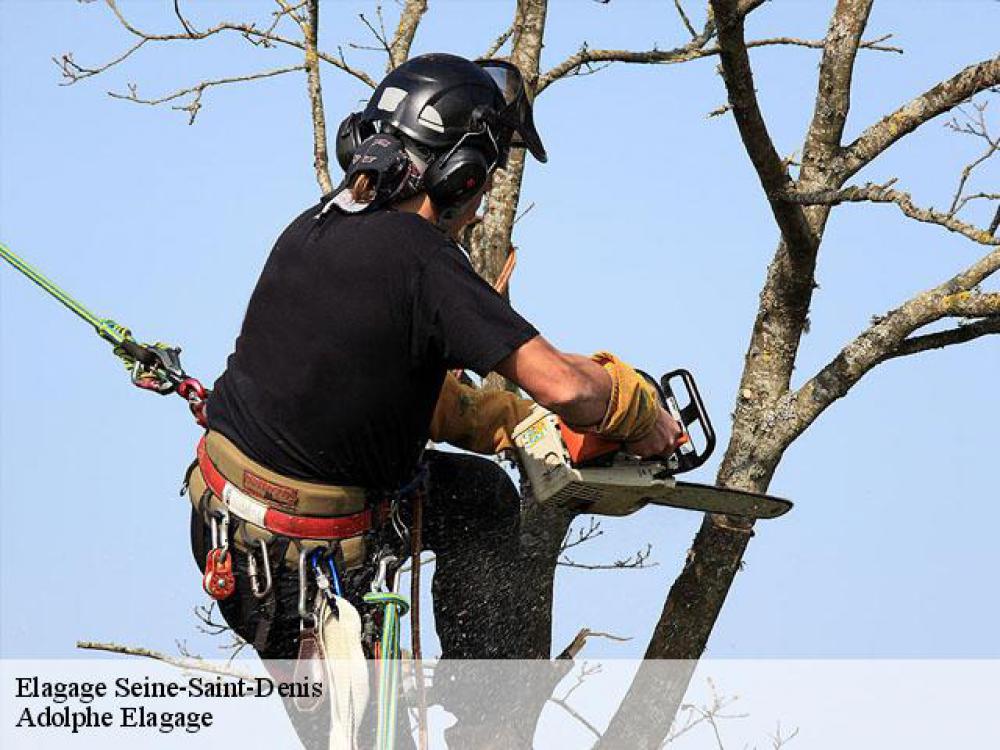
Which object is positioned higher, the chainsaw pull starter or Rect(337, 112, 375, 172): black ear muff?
Rect(337, 112, 375, 172): black ear muff

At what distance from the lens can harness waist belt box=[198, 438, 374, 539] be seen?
153 inches

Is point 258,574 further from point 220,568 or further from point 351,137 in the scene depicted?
point 351,137

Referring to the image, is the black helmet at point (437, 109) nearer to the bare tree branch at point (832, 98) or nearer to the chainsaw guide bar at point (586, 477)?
the chainsaw guide bar at point (586, 477)

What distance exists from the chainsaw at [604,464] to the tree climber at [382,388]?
0.09 m

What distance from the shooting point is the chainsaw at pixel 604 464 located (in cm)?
397

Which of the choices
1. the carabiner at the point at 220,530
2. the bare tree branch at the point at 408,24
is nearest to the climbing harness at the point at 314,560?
the carabiner at the point at 220,530

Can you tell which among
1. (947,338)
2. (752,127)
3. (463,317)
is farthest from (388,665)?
(947,338)

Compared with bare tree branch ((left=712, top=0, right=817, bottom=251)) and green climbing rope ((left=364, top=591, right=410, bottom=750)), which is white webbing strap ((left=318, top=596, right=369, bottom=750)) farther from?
bare tree branch ((left=712, top=0, right=817, bottom=251))

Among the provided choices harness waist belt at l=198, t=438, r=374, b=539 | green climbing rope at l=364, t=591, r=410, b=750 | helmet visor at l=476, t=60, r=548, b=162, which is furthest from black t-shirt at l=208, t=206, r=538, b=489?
helmet visor at l=476, t=60, r=548, b=162

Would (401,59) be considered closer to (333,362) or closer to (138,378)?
(138,378)

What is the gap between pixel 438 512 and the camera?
4.27m

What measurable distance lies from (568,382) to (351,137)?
101 cm

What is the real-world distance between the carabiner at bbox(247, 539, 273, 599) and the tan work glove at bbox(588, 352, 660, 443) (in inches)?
36.6

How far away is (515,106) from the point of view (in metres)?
4.18
